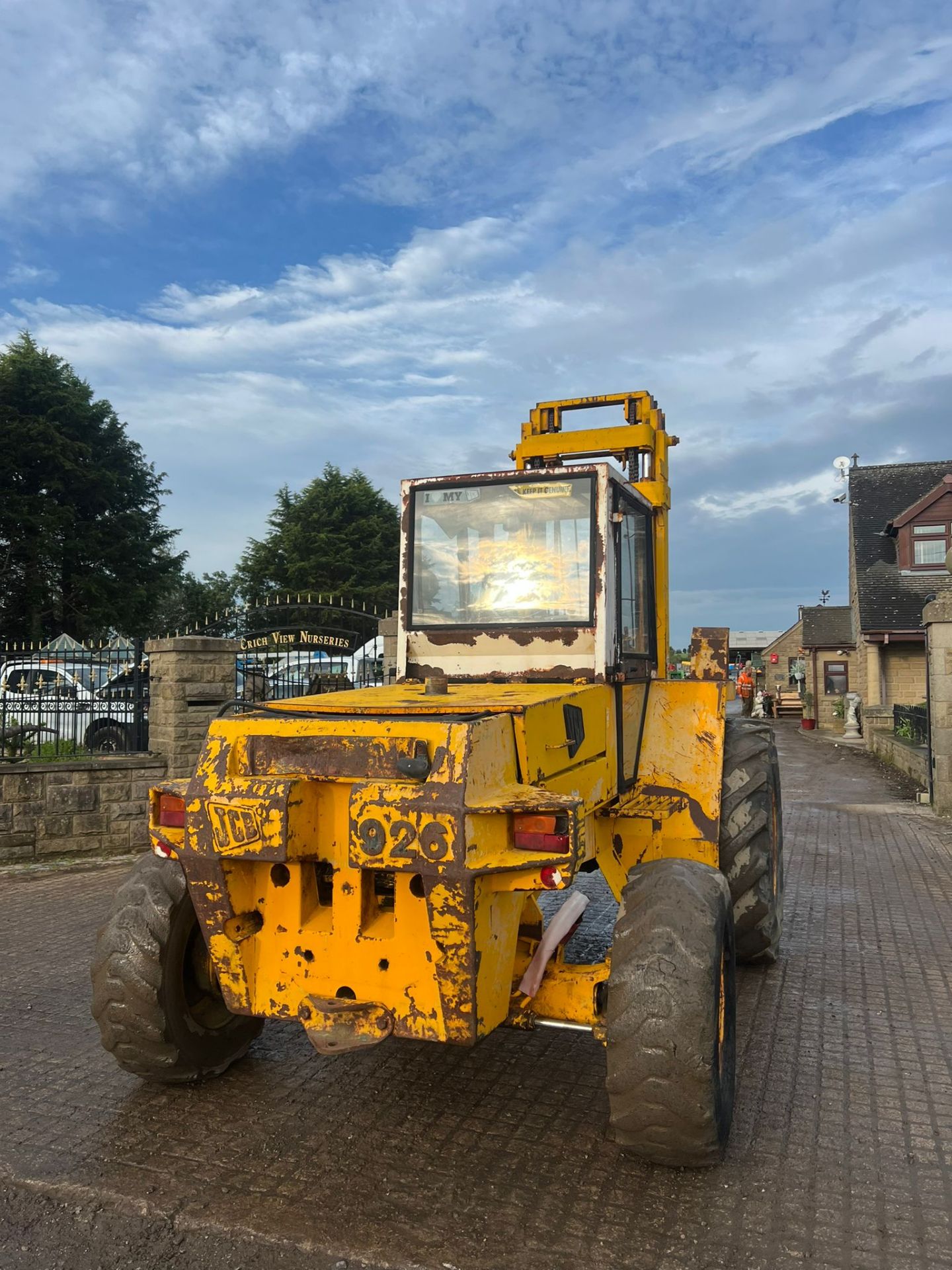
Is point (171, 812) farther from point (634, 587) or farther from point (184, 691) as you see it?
point (184, 691)

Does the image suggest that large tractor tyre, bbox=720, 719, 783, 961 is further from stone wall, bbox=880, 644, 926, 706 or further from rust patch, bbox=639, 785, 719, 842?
stone wall, bbox=880, 644, 926, 706

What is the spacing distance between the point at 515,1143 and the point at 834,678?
3376 centimetres

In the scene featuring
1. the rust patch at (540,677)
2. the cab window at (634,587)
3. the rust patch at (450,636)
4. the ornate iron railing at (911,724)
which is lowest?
the ornate iron railing at (911,724)

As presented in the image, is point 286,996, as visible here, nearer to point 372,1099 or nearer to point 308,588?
point 372,1099

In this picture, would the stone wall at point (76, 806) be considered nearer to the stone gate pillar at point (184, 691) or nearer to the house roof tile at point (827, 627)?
the stone gate pillar at point (184, 691)

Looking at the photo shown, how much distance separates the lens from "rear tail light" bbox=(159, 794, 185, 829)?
12.0 ft

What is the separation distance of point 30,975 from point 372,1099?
294 cm

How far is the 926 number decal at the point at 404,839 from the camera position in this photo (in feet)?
10.0

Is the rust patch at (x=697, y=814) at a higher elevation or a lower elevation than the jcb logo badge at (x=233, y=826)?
lower

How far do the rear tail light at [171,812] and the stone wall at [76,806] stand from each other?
21.0ft

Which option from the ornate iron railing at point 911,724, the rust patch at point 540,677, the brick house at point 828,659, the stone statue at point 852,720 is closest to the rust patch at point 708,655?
the rust patch at point 540,677

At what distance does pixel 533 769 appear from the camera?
3539mm

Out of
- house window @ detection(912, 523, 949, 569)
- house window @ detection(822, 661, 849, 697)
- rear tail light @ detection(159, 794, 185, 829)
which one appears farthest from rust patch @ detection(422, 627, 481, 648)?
house window @ detection(822, 661, 849, 697)

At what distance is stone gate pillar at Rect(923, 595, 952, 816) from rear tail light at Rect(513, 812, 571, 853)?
401 inches
